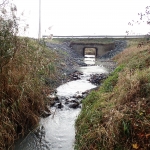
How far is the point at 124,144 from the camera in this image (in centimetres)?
385

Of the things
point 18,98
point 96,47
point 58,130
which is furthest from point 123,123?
point 96,47

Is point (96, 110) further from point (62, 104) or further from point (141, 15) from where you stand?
point (141, 15)

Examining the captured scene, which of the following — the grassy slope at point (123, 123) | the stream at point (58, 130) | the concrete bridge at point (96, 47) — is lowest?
the stream at point (58, 130)

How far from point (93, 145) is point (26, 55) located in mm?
3482

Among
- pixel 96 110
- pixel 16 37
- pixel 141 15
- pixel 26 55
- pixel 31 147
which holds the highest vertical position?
pixel 141 15

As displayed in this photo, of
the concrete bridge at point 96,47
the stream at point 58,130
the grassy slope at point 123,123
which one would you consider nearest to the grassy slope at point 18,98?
the stream at point 58,130

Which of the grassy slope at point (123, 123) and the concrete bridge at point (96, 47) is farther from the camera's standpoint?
the concrete bridge at point (96, 47)

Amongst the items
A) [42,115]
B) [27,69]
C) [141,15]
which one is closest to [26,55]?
[27,69]

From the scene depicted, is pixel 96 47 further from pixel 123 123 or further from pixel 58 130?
pixel 123 123

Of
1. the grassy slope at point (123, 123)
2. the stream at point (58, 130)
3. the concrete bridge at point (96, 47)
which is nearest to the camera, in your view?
the grassy slope at point (123, 123)

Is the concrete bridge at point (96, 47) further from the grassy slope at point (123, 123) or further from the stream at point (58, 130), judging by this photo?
the grassy slope at point (123, 123)

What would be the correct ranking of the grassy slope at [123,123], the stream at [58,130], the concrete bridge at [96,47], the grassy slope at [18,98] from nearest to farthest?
the grassy slope at [123,123] < the grassy slope at [18,98] < the stream at [58,130] < the concrete bridge at [96,47]

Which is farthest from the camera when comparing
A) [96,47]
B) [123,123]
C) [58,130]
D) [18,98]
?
[96,47]

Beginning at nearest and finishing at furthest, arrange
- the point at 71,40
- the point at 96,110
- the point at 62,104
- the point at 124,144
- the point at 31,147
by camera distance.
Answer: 1. the point at 124,144
2. the point at 31,147
3. the point at 96,110
4. the point at 62,104
5. the point at 71,40
